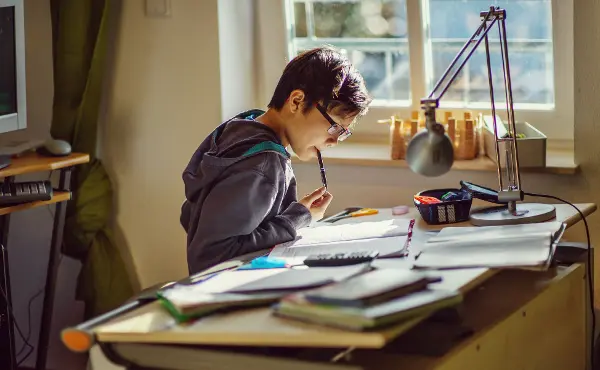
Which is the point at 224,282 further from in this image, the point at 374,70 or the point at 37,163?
the point at 374,70

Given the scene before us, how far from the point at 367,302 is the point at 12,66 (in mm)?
1681

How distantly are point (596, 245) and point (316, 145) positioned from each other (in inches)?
32.2

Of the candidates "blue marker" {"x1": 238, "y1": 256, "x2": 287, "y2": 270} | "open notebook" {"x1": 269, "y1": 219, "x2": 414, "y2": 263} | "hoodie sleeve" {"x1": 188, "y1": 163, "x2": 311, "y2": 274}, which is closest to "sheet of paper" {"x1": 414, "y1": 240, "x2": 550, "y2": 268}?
"open notebook" {"x1": 269, "y1": 219, "x2": 414, "y2": 263}

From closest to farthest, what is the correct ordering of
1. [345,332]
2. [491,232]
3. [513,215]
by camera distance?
[345,332]
[491,232]
[513,215]

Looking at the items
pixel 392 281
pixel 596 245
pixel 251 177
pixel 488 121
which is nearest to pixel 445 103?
pixel 488 121

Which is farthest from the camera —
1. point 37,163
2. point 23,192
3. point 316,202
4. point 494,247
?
point 37,163

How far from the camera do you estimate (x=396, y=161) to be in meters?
2.80

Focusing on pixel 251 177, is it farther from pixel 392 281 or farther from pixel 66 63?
pixel 66 63

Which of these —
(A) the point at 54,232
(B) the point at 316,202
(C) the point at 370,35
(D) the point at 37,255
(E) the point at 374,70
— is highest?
(C) the point at 370,35

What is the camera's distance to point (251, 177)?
214cm

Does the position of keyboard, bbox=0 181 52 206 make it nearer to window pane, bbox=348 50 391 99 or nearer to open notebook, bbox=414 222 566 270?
window pane, bbox=348 50 391 99

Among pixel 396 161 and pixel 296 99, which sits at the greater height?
pixel 296 99

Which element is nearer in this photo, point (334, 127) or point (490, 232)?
point (490, 232)

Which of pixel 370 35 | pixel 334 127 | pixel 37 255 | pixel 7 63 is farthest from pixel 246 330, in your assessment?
pixel 37 255
